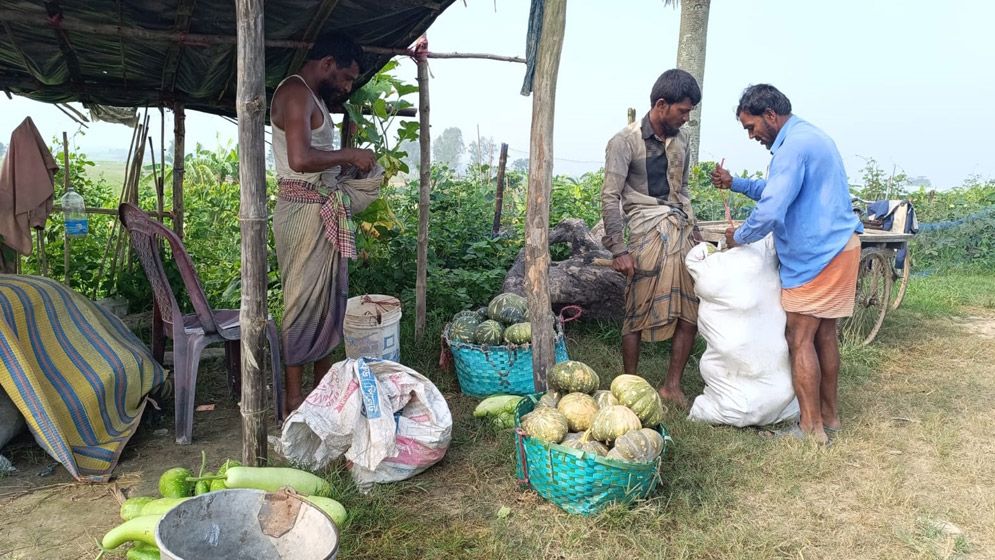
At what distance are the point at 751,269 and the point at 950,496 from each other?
147 cm

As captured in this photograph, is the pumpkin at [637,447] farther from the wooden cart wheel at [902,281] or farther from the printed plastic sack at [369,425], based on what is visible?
the wooden cart wheel at [902,281]

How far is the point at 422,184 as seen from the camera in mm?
5012

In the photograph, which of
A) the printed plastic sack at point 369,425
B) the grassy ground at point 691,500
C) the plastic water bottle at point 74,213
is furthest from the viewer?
the plastic water bottle at point 74,213

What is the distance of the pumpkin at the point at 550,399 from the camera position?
333 cm

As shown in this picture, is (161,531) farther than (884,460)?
No

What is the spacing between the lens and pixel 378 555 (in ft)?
8.81

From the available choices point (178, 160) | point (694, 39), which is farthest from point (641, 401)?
point (694, 39)

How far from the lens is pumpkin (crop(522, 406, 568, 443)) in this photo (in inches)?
118

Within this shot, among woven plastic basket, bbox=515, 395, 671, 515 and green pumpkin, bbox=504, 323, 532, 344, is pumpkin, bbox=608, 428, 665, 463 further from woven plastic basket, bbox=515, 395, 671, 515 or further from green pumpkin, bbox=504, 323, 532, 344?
green pumpkin, bbox=504, 323, 532, 344

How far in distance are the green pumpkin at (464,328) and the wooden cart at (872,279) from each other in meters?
2.07

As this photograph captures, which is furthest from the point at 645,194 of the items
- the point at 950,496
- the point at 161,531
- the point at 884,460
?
the point at 161,531

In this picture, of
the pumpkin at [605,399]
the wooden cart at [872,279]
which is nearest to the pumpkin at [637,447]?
the pumpkin at [605,399]

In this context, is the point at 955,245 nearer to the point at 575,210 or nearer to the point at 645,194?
the point at 575,210

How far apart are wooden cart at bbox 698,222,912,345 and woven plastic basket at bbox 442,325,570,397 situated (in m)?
1.99
